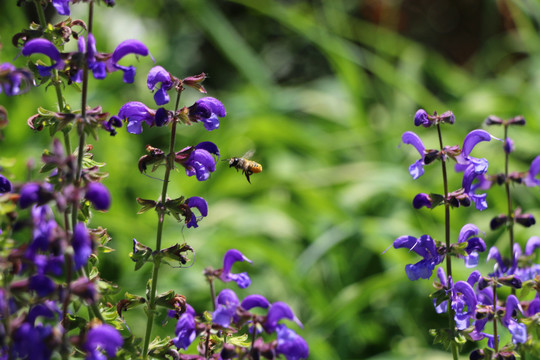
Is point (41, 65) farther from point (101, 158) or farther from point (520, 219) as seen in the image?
point (101, 158)

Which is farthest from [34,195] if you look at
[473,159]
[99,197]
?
[473,159]

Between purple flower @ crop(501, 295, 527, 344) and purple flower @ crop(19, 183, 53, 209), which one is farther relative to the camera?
purple flower @ crop(501, 295, 527, 344)

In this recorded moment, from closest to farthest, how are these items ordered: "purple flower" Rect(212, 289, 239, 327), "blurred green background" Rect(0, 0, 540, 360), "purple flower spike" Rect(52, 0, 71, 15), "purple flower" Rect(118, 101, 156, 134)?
"purple flower" Rect(212, 289, 239, 327) → "purple flower spike" Rect(52, 0, 71, 15) → "purple flower" Rect(118, 101, 156, 134) → "blurred green background" Rect(0, 0, 540, 360)

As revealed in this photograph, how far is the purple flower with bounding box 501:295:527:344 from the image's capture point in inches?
45.4

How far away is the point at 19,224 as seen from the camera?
3.06ft

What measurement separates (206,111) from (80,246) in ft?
1.22

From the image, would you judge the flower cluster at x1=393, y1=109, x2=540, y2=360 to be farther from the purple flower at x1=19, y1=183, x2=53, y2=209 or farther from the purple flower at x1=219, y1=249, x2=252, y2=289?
the purple flower at x1=19, y1=183, x2=53, y2=209

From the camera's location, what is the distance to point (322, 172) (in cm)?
364

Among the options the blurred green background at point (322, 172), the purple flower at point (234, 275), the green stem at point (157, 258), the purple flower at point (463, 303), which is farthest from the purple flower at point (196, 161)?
the blurred green background at point (322, 172)

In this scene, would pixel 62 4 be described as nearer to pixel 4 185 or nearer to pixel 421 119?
pixel 4 185

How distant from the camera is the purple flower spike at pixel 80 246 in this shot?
0.92 meters

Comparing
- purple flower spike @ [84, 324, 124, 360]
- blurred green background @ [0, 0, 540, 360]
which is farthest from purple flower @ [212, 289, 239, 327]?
blurred green background @ [0, 0, 540, 360]

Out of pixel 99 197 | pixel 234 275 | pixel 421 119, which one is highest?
pixel 421 119

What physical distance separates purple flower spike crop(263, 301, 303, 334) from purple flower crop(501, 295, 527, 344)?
407 millimetres
